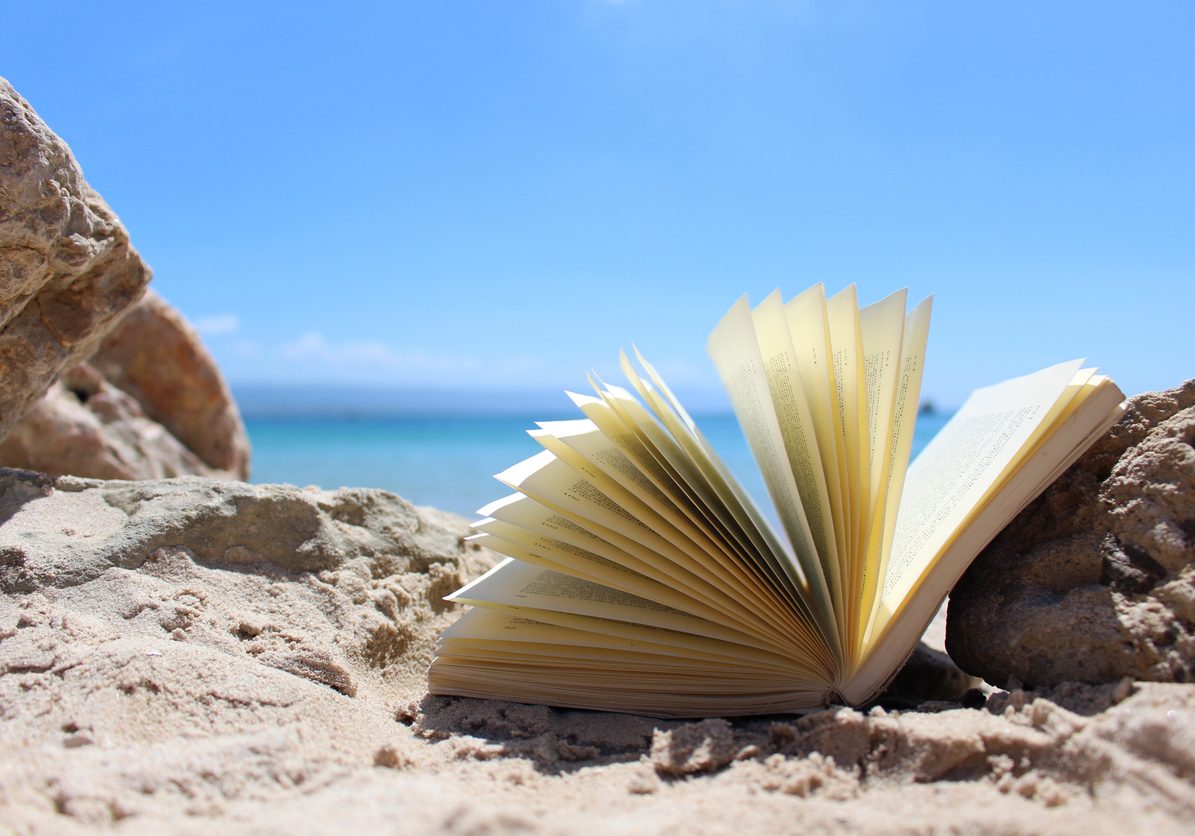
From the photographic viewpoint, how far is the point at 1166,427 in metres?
1.54

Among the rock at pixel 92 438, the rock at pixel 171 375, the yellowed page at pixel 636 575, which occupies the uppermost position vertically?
the rock at pixel 171 375

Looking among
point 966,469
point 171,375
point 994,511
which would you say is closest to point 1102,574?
point 994,511

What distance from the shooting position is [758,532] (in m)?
1.52

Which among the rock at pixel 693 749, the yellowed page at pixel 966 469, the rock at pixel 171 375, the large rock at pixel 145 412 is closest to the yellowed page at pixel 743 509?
the yellowed page at pixel 966 469

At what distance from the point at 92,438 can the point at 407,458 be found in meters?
10.5

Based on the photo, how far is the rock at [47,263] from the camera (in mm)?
1656

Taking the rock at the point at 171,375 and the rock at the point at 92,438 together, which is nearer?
the rock at the point at 92,438

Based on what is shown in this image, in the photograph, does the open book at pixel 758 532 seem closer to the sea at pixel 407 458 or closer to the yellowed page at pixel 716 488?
the yellowed page at pixel 716 488

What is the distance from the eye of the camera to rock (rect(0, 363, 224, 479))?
4.84m

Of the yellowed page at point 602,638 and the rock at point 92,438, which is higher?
the rock at point 92,438

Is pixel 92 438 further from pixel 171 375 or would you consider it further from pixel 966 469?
pixel 966 469

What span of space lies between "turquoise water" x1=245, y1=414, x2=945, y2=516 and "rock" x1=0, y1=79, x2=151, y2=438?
218 inches

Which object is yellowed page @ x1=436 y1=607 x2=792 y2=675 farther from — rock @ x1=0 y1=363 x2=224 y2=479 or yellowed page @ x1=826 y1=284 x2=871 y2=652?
rock @ x1=0 y1=363 x2=224 y2=479

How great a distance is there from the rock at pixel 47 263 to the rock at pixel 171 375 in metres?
3.78
